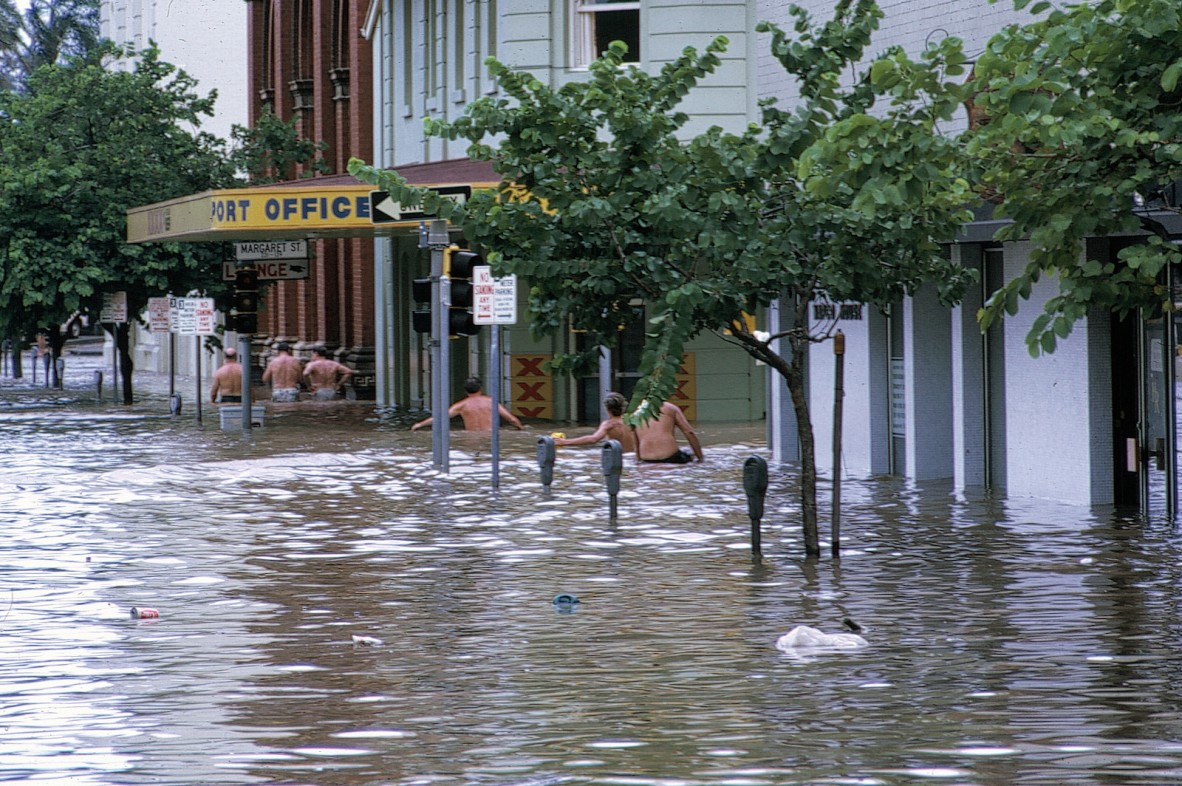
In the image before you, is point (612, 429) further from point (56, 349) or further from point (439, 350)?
point (56, 349)

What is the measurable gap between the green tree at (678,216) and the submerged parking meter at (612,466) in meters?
2.14

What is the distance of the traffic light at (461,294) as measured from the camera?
2389 cm

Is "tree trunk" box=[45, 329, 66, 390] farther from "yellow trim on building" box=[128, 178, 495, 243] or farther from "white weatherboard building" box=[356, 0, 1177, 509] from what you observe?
"white weatherboard building" box=[356, 0, 1177, 509]

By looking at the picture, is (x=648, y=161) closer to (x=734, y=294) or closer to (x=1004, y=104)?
(x=734, y=294)

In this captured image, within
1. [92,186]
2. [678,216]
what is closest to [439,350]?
[678,216]

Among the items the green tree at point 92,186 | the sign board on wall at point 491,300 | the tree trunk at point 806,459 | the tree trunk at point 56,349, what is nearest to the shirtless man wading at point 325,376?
the green tree at point 92,186

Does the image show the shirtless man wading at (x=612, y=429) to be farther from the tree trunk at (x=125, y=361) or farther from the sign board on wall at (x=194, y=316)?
the tree trunk at (x=125, y=361)

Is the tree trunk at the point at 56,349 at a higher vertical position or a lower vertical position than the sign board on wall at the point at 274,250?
lower

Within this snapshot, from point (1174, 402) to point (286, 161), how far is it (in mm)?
32660

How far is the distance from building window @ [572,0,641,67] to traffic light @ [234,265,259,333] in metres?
6.83

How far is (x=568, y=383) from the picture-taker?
3612 cm

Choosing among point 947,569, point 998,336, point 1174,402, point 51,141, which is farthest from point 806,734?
point 51,141

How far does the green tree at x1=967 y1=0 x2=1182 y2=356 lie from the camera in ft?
34.7

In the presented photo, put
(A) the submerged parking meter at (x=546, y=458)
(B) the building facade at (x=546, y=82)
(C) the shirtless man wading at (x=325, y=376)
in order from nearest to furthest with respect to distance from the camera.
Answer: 1. (A) the submerged parking meter at (x=546, y=458)
2. (B) the building facade at (x=546, y=82)
3. (C) the shirtless man wading at (x=325, y=376)
